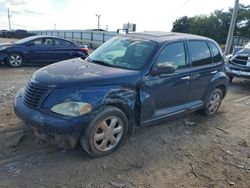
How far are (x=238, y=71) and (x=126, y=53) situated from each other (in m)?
6.27

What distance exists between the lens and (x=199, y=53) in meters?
5.76

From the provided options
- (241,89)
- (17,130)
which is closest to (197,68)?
(17,130)

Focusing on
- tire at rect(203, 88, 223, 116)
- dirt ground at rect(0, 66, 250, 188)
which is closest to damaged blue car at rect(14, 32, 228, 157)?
tire at rect(203, 88, 223, 116)

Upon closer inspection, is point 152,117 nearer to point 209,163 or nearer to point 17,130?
point 209,163

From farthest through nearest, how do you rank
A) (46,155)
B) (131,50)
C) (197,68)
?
(197,68) → (131,50) → (46,155)

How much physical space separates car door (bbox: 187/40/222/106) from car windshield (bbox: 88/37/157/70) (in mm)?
1026

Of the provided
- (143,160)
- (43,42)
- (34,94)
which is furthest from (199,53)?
(43,42)

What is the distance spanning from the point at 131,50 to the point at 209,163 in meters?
2.23

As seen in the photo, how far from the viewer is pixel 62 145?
396 centimetres

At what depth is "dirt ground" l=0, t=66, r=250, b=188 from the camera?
3764 millimetres

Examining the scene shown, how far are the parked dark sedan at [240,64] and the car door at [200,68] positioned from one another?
4.09m

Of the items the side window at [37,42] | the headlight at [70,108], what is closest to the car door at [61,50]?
the side window at [37,42]

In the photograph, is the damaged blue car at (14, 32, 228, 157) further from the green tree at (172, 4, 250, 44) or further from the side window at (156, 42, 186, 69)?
the green tree at (172, 4, 250, 44)

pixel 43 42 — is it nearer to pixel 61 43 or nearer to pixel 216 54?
pixel 61 43
